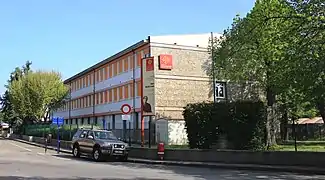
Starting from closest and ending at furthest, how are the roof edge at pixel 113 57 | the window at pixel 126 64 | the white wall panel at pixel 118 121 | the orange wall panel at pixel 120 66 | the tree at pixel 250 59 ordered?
the tree at pixel 250 59, the roof edge at pixel 113 57, the window at pixel 126 64, the white wall panel at pixel 118 121, the orange wall panel at pixel 120 66

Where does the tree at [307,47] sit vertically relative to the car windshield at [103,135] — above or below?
above

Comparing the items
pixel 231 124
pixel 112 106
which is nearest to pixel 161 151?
pixel 231 124

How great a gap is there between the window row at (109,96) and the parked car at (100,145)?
20.8 meters

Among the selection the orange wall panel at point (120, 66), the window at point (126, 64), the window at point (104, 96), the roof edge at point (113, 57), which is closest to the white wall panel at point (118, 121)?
the window at point (104, 96)

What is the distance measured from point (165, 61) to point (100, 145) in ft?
74.9

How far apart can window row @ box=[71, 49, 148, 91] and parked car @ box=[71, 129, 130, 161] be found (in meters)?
21.5

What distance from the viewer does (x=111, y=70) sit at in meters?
58.1

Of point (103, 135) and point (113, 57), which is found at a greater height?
point (113, 57)

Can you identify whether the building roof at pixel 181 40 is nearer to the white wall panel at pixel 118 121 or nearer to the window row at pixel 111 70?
the window row at pixel 111 70

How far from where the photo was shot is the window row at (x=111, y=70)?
166ft

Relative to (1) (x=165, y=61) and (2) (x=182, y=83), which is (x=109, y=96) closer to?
(2) (x=182, y=83)

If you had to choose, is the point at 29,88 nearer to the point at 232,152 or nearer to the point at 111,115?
the point at 111,115

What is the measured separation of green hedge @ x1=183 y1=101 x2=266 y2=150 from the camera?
84.2ft

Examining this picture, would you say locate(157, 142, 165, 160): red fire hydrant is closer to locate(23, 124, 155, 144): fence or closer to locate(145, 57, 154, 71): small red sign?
locate(145, 57, 154, 71): small red sign
